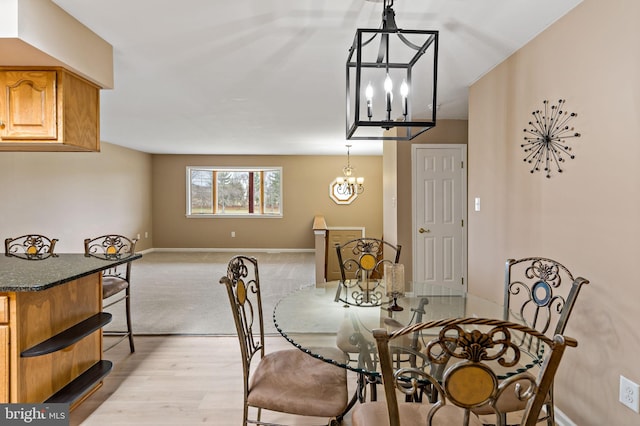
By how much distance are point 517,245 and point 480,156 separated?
927 millimetres

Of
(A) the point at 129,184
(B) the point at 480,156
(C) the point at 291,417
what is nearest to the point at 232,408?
(C) the point at 291,417

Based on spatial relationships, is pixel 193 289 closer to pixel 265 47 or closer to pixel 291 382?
pixel 265 47

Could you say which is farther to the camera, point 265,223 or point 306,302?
point 265,223

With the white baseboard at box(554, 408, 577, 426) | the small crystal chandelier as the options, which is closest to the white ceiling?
the white baseboard at box(554, 408, 577, 426)

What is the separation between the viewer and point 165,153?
885 cm

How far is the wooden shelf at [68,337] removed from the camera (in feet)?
6.43

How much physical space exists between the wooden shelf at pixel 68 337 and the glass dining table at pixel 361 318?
1.17m

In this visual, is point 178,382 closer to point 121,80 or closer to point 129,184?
point 121,80

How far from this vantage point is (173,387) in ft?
8.45

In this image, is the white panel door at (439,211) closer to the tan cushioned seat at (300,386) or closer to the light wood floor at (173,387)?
the light wood floor at (173,387)

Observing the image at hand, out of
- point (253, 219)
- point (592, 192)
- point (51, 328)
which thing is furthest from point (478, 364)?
point (253, 219)

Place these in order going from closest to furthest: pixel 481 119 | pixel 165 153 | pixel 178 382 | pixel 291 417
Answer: pixel 291 417 → pixel 178 382 → pixel 481 119 → pixel 165 153

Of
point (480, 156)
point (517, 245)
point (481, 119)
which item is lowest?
point (517, 245)

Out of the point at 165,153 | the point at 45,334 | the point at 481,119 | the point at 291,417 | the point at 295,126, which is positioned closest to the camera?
the point at 45,334
